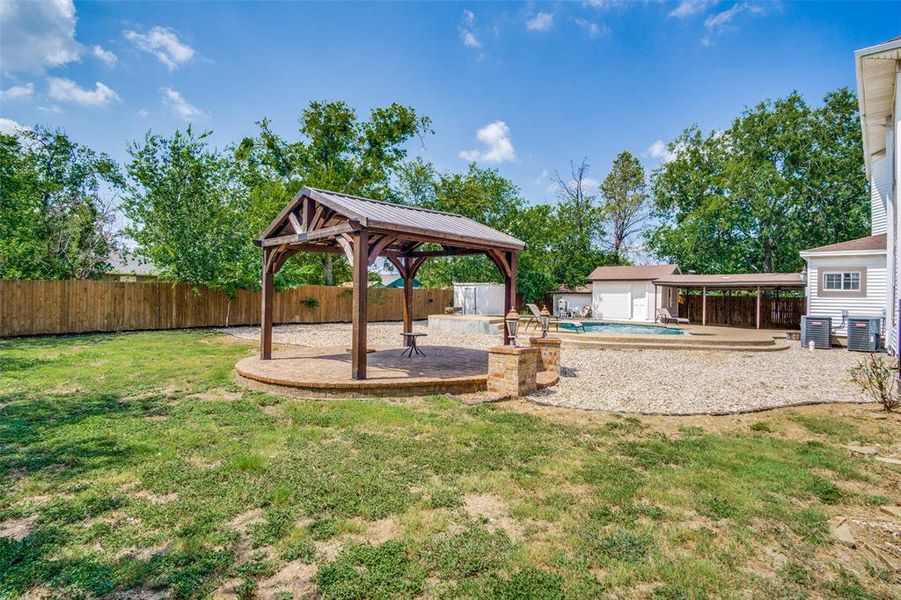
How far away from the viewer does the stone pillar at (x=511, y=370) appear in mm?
6637

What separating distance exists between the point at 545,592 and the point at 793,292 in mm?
28967

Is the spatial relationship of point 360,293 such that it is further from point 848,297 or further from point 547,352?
point 848,297

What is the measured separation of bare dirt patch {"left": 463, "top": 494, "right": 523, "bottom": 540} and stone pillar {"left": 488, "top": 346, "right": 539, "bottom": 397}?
10.9ft

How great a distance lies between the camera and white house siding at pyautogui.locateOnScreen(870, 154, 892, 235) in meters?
12.8

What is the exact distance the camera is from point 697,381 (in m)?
8.14

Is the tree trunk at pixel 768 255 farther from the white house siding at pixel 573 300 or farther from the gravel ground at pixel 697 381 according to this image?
the gravel ground at pixel 697 381

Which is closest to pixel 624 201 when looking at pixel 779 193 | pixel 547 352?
pixel 779 193

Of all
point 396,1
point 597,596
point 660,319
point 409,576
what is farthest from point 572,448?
point 660,319

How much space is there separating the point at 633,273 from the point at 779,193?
32.9 ft

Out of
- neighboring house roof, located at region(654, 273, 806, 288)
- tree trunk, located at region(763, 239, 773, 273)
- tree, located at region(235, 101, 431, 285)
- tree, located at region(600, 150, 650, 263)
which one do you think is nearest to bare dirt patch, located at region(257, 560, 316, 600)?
neighboring house roof, located at region(654, 273, 806, 288)

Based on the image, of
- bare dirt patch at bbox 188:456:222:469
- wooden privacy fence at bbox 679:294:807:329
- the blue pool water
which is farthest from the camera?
wooden privacy fence at bbox 679:294:807:329

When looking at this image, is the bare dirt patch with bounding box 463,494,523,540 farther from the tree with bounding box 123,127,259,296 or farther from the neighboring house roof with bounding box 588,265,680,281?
the neighboring house roof with bounding box 588,265,680,281

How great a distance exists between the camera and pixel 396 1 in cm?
1198

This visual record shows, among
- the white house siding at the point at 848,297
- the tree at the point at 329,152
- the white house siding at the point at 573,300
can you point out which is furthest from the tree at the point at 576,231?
the white house siding at the point at 848,297
